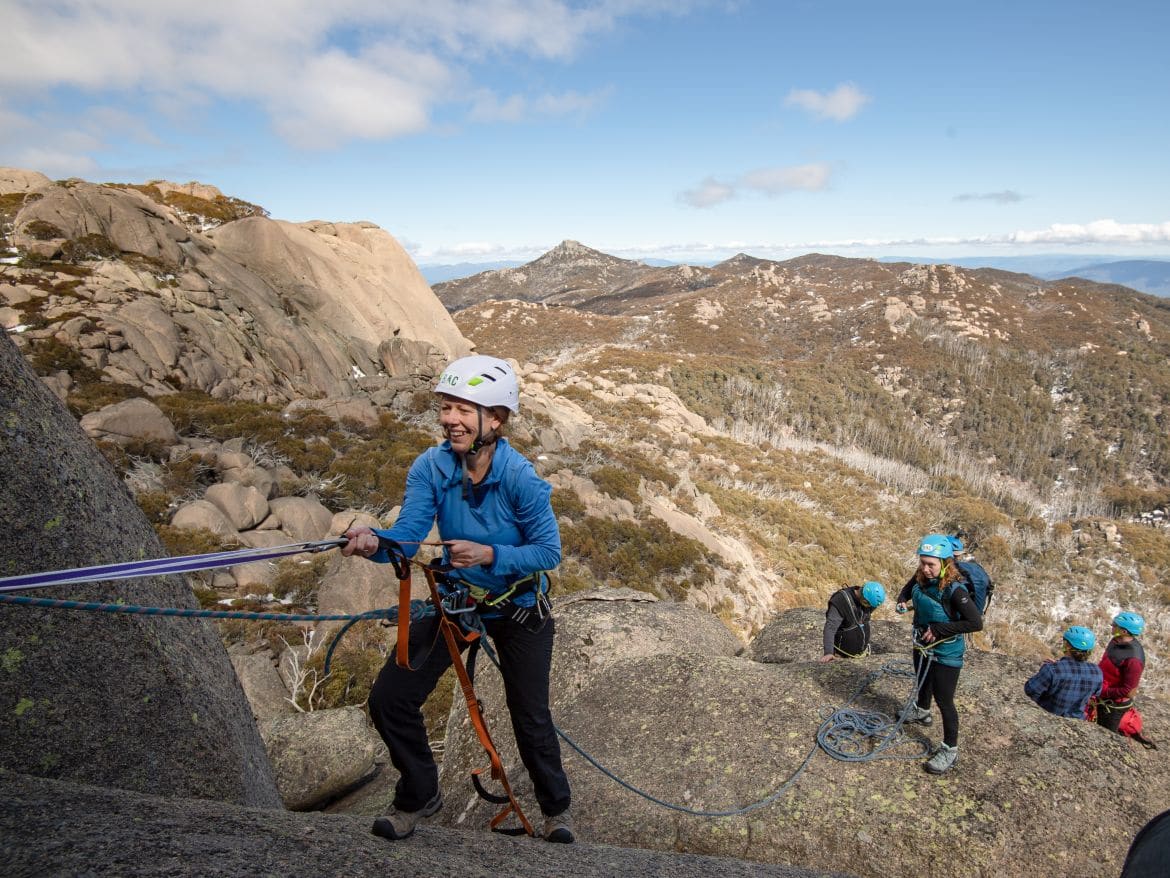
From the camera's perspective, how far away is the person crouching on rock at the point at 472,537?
3404 mm

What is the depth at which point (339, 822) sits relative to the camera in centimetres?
340

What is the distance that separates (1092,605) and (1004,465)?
6081cm

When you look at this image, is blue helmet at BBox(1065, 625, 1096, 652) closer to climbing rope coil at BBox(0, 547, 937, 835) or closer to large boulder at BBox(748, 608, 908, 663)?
climbing rope coil at BBox(0, 547, 937, 835)

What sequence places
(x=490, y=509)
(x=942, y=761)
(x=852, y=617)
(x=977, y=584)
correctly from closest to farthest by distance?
1. (x=490, y=509)
2. (x=942, y=761)
3. (x=977, y=584)
4. (x=852, y=617)

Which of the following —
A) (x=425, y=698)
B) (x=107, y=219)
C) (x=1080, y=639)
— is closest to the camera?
(x=425, y=698)

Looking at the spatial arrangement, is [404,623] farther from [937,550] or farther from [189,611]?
[937,550]

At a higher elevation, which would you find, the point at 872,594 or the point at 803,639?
the point at 872,594

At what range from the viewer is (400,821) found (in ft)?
11.3

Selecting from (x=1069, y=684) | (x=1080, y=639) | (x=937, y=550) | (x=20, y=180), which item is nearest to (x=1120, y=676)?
(x=1080, y=639)

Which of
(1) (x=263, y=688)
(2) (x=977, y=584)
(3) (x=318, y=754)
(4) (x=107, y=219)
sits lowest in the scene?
(1) (x=263, y=688)

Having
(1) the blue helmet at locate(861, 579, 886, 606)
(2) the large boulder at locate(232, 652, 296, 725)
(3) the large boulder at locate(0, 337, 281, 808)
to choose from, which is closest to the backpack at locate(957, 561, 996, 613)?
(1) the blue helmet at locate(861, 579, 886, 606)

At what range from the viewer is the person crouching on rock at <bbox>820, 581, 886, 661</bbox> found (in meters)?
8.03

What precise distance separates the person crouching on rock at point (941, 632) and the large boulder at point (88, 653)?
240 inches

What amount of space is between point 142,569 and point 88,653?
3.58 ft
